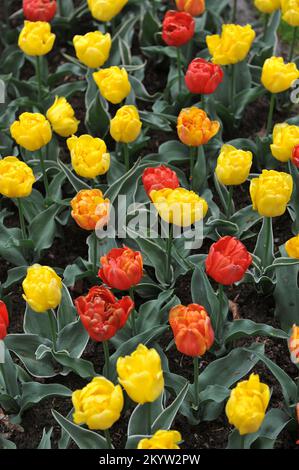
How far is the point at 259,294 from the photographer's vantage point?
349 cm

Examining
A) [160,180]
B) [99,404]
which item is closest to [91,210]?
[160,180]

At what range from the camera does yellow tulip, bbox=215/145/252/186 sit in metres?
3.23

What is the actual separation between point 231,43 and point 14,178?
1201 millimetres

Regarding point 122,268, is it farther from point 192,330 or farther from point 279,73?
point 279,73

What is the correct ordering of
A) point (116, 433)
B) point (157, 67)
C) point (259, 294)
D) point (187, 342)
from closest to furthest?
1. point (187, 342)
2. point (116, 433)
3. point (259, 294)
4. point (157, 67)

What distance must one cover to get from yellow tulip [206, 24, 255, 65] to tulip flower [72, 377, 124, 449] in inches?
71.8

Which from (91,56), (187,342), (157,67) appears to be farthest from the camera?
(157,67)

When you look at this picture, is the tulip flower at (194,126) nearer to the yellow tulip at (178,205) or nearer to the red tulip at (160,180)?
the red tulip at (160,180)

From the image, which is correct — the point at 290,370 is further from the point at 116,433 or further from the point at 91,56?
the point at 91,56

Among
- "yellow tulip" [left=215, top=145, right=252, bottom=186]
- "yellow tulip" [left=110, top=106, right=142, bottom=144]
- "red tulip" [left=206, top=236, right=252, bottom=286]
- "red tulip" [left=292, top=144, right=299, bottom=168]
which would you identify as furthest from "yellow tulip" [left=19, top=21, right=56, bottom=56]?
"red tulip" [left=206, top=236, right=252, bottom=286]

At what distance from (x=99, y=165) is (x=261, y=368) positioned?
39.3 inches

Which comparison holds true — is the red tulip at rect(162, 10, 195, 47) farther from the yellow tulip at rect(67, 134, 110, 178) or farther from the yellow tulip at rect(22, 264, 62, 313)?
the yellow tulip at rect(22, 264, 62, 313)

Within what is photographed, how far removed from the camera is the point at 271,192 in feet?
9.93

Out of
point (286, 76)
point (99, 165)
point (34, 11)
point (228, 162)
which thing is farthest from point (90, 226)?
point (34, 11)
